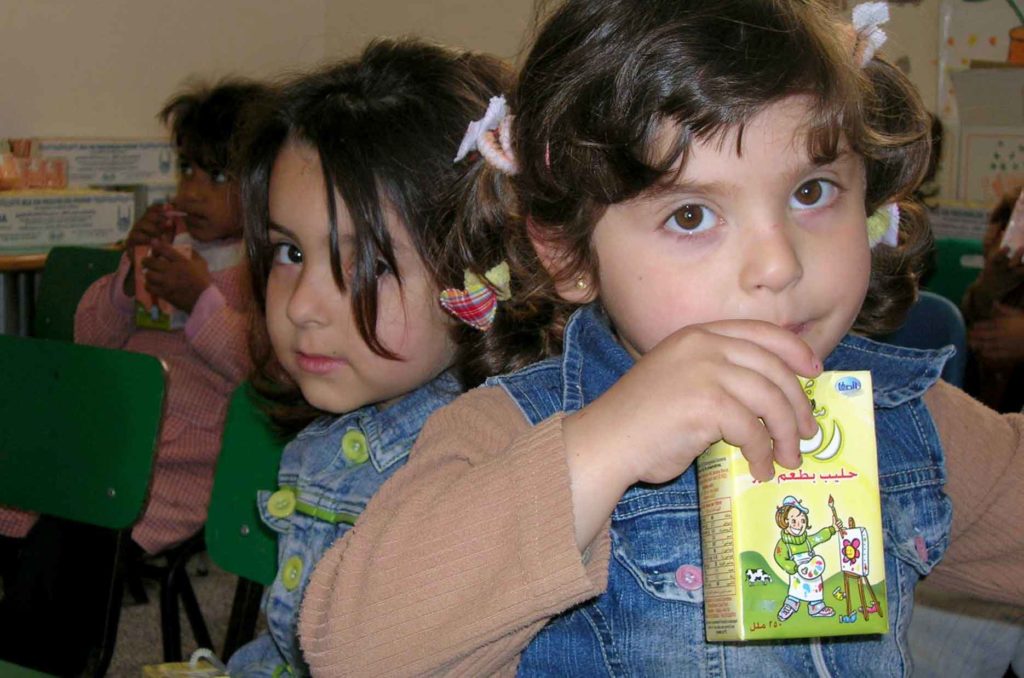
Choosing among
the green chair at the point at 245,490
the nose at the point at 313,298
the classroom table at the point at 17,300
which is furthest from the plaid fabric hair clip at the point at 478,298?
the classroom table at the point at 17,300

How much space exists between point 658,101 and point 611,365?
0.78 ft

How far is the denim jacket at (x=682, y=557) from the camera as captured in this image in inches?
35.1

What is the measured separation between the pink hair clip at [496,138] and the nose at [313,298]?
246mm

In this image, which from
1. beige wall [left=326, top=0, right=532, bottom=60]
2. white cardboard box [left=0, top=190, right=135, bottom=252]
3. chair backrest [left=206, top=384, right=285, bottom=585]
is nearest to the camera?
chair backrest [left=206, top=384, right=285, bottom=585]

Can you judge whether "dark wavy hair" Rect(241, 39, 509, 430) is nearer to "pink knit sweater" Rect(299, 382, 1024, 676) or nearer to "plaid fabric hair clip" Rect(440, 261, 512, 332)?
"plaid fabric hair clip" Rect(440, 261, 512, 332)

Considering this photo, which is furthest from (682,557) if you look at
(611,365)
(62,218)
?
(62,218)

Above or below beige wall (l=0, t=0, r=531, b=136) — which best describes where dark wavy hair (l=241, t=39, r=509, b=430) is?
above

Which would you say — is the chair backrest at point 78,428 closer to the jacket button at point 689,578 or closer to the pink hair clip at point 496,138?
the pink hair clip at point 496,138

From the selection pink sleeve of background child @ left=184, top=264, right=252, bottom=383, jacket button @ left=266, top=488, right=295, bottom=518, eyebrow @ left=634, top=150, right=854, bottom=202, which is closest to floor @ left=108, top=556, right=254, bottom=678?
pink sleeve of background child @ left=184, top=264, right=252, bottom=383

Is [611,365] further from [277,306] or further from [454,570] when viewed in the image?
[277,306]

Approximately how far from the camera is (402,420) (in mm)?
1260

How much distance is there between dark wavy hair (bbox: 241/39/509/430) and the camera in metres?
1.18

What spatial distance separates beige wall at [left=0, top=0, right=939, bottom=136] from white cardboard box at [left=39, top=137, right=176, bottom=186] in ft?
0.43

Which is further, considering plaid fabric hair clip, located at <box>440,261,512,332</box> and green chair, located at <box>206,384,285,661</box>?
green chair, located at <box>206,384,285,661</box>
